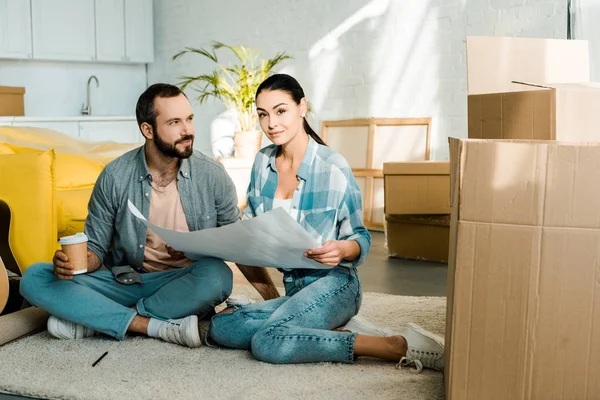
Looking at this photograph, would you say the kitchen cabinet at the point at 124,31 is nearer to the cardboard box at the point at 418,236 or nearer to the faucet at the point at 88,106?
the faucet at the point at 88,106

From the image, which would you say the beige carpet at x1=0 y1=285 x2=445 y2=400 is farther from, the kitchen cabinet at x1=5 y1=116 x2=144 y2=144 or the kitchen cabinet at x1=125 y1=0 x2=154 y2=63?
the kitchen cabinet at x1=125 y1=0 x2=154 y2=63

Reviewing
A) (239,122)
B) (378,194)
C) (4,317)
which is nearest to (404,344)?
(4,317)

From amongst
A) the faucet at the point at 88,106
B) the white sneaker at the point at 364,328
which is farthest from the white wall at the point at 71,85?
the white sneaker at the point at 364,328

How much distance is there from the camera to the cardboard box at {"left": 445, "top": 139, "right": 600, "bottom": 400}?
4.90ft

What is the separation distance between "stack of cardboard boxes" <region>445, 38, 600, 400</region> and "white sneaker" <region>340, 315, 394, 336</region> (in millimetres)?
639

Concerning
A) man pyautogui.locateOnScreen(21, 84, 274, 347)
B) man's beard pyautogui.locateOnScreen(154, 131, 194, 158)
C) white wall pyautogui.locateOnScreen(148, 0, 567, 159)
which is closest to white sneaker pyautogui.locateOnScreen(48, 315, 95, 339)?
man pyautogui.locateOnScreen(21, 84, 274, 347)

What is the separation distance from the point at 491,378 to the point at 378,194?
3.77 m

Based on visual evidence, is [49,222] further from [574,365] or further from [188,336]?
[574,365]

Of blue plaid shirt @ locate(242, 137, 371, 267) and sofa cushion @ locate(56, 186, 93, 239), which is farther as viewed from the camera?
sofa cushion @ locate(56, 186, 93, 239)

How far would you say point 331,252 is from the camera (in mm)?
2088

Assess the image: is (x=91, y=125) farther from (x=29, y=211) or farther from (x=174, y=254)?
(x=174, y=254)

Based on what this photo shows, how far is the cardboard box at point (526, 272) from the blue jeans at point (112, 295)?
1.02m

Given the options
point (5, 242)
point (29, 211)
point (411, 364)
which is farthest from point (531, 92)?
point (5, 242)

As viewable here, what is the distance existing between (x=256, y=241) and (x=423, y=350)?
53 cm
